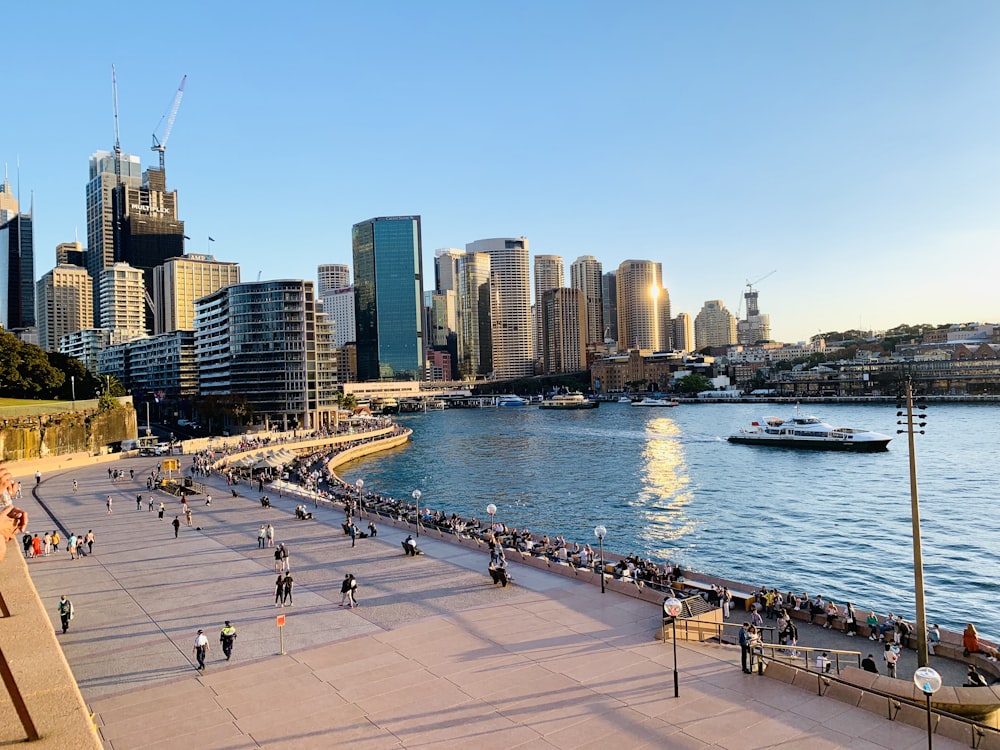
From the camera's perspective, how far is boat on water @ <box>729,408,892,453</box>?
3292 inches

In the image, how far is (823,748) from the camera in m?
12.8

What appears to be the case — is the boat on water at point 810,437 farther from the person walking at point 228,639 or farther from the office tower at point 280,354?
the person walking at point 228,639

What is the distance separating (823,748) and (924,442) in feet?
296

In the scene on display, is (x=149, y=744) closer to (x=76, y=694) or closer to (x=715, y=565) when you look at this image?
(x=76, y=694)

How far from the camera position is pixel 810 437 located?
89250 mm

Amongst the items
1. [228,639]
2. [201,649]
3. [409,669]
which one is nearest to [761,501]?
[409,669]

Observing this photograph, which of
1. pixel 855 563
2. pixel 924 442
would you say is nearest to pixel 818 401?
pixel 924 442

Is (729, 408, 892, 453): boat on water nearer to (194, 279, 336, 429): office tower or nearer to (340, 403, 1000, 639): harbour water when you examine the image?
(340, 403, 1000, 639): harbour water

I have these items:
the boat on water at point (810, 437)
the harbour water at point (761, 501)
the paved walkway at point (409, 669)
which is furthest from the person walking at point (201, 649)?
the boat on water at point (810, 437)

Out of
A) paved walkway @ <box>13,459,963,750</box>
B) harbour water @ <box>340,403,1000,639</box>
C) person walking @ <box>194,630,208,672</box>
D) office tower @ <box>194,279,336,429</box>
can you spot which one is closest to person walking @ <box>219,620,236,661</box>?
paved walkway @ <box>13,459,963,750</box>

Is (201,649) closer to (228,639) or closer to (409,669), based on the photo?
(228,639)

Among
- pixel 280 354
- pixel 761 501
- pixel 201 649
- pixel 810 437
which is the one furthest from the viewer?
pixel 280 354

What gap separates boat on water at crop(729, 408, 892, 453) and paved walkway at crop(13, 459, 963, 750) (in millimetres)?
71393

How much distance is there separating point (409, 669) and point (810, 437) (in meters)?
83.4
